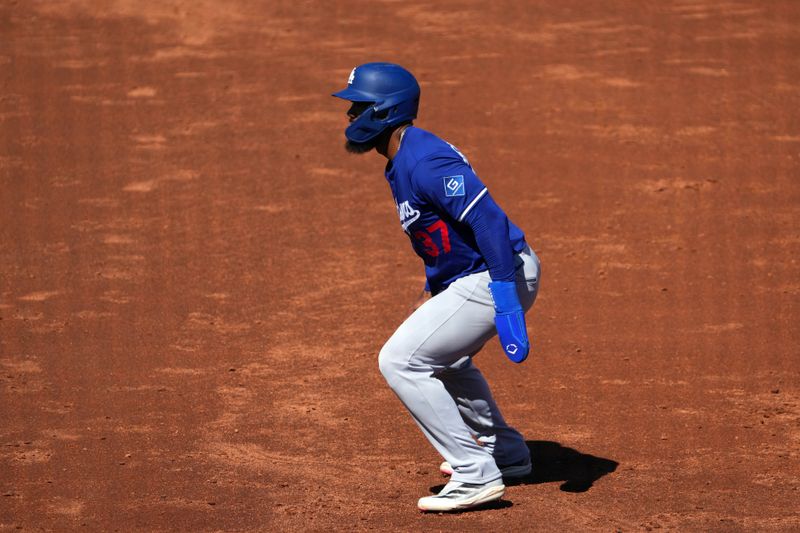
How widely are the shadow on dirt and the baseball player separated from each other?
0.49 m

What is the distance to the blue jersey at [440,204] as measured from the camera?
511 centimetres

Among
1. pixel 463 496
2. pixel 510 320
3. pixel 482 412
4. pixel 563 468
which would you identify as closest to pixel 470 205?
pixel 510 320

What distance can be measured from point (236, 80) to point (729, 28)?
5.79 meters

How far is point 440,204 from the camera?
514cm

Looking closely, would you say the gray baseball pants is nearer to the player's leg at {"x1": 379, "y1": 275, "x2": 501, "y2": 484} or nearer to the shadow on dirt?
the player's leg at {"x1": 379, "y1": 275, "x2": 501, "y2": 484}

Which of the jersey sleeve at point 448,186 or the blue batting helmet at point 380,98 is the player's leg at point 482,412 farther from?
the blue batting helmet at point 380,98

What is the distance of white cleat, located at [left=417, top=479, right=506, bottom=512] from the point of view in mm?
5391

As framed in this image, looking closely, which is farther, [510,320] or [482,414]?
[482,414]

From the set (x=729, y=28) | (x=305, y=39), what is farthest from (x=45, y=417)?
(x=729, y=28)

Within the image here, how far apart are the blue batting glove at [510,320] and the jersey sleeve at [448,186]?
36cm

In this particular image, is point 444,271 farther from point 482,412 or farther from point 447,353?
point 482,412

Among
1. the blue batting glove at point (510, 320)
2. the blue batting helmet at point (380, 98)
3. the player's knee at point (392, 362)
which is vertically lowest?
the player's knee at point (392, 362)

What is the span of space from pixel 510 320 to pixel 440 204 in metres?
0.60

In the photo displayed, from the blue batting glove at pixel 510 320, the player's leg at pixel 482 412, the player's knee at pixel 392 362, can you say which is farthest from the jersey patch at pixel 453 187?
the player's leg at pixel 482 412
